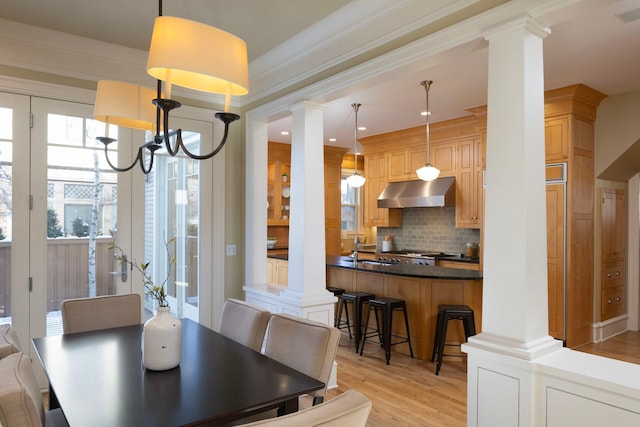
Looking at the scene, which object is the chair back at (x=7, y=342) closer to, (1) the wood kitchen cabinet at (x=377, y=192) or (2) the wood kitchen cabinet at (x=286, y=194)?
(2) the wood kitchen cabinet at (x=286, y=194)

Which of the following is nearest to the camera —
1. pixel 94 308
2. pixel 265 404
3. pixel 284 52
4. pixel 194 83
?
pixel 265 404

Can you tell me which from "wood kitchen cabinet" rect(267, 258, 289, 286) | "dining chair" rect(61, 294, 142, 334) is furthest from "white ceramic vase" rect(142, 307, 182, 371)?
"wood kitchen cabinet" rect(267, 258, 289, 286)

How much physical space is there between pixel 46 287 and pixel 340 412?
305 cm

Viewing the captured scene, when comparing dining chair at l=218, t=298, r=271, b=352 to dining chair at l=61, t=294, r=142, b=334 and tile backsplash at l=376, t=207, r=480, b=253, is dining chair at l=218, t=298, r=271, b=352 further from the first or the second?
tile backsplash at l=376, t=207, r=480, b=253

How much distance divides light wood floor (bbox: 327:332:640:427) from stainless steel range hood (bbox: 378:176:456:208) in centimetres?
243

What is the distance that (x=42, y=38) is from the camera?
3123mm

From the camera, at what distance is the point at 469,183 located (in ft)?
19.0

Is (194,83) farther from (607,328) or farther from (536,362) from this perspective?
(607,328)

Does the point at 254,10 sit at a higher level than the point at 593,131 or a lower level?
higher

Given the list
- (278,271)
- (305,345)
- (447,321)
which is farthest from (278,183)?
(305,345)

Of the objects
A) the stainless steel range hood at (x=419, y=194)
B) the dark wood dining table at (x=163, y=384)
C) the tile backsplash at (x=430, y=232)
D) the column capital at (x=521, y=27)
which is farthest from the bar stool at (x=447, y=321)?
the tile backsplash at (x=430, y=232)

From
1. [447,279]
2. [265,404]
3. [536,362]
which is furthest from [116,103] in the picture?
[447,279]

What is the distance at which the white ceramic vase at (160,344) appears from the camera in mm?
1742

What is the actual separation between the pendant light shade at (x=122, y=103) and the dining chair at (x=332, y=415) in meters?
1.84
